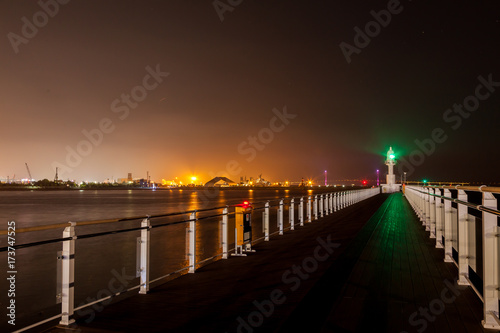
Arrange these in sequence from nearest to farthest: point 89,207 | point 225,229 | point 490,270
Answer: point 490,270, point 225,229, point 89,207

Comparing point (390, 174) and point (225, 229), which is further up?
point (390, 174)

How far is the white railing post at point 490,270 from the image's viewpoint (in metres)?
4.12

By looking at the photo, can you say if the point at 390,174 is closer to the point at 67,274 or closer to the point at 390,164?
the point at 390,164

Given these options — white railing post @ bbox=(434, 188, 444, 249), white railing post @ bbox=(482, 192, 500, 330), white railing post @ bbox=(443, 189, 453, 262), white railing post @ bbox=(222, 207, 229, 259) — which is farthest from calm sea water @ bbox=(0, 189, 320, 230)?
white railing post @ bbox=(482, 192, 500, 330)

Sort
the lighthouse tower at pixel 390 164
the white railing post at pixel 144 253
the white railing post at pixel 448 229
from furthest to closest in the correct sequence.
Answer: the lighthouse tower at pixel 390 164 < the white railing post at pixel 448 229 < the white railing post at pixel 144 253

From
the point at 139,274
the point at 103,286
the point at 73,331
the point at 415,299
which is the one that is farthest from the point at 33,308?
the point at 415,299

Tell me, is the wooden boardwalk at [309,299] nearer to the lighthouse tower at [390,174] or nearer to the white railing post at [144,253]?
the white railing post at [144,253]

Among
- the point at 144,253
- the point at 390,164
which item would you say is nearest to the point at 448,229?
the point at 144,253

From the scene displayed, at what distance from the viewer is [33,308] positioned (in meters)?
7.47

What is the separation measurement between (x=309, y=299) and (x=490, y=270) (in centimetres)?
218
